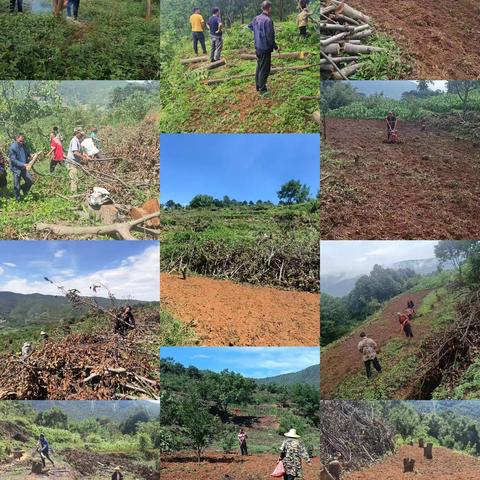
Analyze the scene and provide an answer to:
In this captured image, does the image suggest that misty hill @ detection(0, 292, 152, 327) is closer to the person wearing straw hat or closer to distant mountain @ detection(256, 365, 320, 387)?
distant mountain @ detection(256, 365, 320, 387)

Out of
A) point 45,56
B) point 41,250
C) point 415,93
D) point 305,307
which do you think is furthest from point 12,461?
point 415,93

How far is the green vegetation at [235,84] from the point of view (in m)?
10.8

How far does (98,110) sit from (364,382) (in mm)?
5701

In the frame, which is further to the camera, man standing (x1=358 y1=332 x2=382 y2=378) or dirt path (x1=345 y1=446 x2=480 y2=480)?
man standing (x1=358 y1=332 x2=382 y2=378)

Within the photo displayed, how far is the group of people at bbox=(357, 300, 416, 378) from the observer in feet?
34.9

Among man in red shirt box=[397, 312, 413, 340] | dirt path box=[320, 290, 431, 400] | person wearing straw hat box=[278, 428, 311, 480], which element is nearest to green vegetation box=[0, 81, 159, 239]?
dirt path box=[320, 290, 431, 400]

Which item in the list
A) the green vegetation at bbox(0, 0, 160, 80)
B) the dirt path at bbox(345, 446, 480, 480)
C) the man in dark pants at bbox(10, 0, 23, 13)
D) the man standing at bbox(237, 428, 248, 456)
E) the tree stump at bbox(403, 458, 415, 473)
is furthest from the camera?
the man in dark pants at bbox(10, 0, 23, 13)

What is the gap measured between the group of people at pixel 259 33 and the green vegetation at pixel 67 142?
3.40ft

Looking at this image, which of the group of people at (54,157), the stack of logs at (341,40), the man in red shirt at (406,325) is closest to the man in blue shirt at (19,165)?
the group of people at (54,157)

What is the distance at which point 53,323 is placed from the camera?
10875 mm

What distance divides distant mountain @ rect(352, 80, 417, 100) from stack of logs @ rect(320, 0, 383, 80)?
0.23 meters

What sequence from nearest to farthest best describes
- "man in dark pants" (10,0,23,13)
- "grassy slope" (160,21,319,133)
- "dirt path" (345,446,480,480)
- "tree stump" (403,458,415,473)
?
"dirt path" (345,446,480,480), "tree stump" (403,458,415,473), "grassy slope" (160,21,319,133), "man in dark pants" (10,0,23,13)

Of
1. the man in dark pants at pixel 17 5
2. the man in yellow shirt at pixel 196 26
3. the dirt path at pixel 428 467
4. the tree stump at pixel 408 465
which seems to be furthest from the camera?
the man in dark pants at pixel 17 5

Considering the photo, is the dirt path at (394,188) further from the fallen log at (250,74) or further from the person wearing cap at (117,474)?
the person wearing cap at (117,474)
